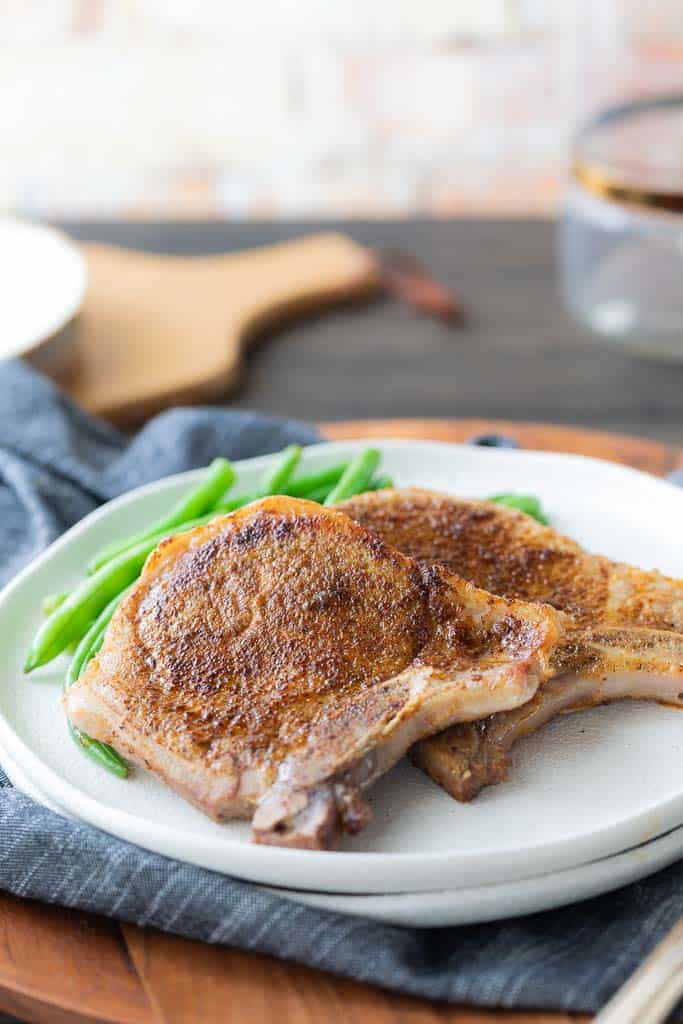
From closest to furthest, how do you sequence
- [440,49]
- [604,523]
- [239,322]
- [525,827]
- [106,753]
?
[525,827] → [106,753] → [604,523] → [239,322] → [440,49]

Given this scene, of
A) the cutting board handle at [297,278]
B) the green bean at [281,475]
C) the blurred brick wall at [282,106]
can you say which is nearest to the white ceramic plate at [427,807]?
the green bean at [281,475]

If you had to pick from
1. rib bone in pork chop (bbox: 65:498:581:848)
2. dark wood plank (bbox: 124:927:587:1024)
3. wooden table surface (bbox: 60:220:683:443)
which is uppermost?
rib bone in pork chop (bbox: 65:498:581:848)

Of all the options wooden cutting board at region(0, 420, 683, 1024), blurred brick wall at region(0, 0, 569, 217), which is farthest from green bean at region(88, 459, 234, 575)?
blurred brick wall at region(0, 0, 569, 217)

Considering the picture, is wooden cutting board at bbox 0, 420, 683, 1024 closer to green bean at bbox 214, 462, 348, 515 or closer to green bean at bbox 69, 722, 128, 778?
green bean at bbox 69, 722, 128, 778

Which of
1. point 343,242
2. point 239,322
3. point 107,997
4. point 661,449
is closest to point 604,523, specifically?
point 661,449

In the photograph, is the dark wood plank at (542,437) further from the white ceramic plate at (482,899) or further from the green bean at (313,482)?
Result: the white ceramic plate at (482,899)

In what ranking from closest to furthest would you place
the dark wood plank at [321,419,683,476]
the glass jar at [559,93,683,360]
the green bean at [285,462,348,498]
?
the green bean at [285,462,348,498], the dark wood plank at [321,419,683,476], the glass jar at [559,93,683,360]

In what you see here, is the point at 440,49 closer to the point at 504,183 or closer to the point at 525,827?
the point at 504,183
